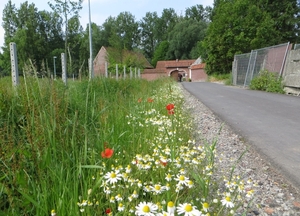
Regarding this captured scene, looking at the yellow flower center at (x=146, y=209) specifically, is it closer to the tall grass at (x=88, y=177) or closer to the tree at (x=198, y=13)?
the tall grass at (x=88, y=177)

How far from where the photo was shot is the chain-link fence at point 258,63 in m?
11.8

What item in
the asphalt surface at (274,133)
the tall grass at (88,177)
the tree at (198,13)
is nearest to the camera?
the tall grass at (88,177)

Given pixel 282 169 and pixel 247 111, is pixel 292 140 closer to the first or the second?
pixel 282 169

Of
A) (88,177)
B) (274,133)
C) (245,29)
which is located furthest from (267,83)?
(245,29)

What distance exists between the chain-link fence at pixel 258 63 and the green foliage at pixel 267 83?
33 cm

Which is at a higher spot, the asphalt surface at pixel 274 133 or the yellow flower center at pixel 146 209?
the yellow flower center at pixel 146 209

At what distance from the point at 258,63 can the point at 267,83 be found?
2.74m

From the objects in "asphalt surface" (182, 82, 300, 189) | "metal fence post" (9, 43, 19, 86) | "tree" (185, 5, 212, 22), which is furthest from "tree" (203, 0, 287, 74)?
"tree" (185, 5, 212, 22)

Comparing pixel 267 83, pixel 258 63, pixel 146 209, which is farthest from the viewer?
pixel 258 63

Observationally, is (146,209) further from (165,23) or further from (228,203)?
(165,23)

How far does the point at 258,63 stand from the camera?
47.5ft

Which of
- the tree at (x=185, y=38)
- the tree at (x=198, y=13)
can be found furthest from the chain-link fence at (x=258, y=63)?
the tree at (x=198, y=13)

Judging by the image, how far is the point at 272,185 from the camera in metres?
2.24

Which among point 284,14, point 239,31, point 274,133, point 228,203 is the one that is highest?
point 284,14
